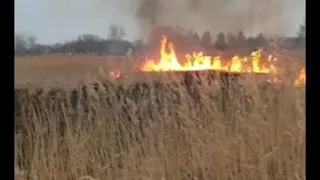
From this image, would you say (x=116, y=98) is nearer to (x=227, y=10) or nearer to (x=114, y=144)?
(x=114, y=144)

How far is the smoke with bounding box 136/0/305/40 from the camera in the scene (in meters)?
1.08

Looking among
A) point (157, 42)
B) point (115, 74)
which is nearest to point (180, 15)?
point (157, 42)

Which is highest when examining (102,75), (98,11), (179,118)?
(98,11)

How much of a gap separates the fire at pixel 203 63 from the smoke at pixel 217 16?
55mm

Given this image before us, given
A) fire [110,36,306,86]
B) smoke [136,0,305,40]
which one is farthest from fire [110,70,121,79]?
smoke [136,0,305,40]

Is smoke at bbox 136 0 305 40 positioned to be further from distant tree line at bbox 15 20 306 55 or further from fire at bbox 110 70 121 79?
fire at bbox 110 70 121 79

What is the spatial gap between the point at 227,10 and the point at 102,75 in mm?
330

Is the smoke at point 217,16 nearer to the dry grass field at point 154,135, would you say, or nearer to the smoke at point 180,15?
the smoke at point 180,15

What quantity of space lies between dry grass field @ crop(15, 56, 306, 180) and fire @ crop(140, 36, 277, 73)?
0.05 metres

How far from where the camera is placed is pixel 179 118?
1193 mm

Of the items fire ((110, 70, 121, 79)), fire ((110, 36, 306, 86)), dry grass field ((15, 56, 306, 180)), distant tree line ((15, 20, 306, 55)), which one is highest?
distant tree line ((15, 20, 306, 55))

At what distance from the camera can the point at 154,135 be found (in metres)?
1.19

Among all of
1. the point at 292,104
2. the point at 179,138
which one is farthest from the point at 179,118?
the point at 292,104
